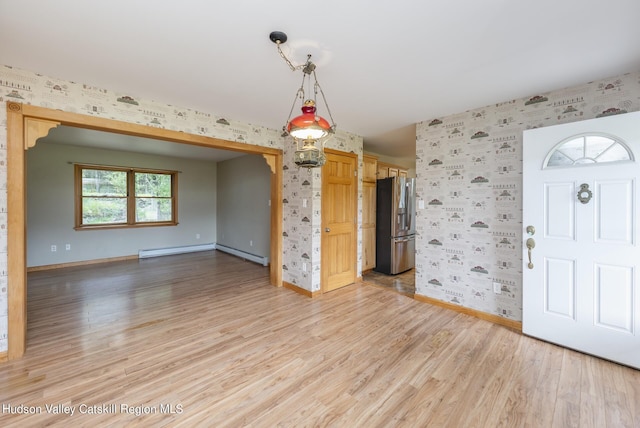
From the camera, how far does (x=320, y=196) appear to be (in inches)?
150

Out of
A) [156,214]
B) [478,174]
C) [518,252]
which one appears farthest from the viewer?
[156,214]

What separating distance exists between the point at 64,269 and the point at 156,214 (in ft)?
6.36

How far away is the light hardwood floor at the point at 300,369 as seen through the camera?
65.3 inches

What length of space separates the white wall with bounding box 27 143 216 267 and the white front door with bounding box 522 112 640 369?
22.4ft

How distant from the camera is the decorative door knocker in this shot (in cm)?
226

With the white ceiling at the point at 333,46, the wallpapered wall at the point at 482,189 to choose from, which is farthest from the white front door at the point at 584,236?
the white ceiling at the point at 333,46

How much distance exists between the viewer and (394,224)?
468 centimetres

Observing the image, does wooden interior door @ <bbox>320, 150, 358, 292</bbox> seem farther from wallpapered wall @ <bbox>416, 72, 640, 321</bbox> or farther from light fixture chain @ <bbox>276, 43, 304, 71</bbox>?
light fixture chain @ <bbox>276, 43, 304, 71</bbox>

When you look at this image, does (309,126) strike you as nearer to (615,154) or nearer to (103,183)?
(615,154)

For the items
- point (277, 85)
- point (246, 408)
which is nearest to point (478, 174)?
point (277, 85)

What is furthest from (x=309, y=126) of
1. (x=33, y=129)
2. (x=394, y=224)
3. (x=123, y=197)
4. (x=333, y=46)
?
(x=123, y=197)

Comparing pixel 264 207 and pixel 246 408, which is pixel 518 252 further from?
pixel 264 207

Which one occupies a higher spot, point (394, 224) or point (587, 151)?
point (587, 151)

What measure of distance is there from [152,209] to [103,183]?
1.06m
